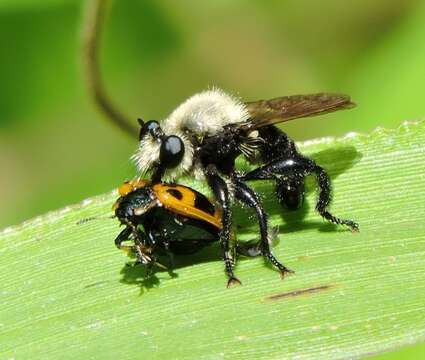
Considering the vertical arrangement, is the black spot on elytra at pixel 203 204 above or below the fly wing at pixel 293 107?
below

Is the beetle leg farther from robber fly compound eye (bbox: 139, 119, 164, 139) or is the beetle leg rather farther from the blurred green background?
the blurred green background

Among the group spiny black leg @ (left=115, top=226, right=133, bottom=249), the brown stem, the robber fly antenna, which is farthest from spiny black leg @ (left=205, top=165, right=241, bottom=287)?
the brown stem

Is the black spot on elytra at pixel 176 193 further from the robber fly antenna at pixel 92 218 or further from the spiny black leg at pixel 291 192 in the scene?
the spiny black leg at pixel 291 192

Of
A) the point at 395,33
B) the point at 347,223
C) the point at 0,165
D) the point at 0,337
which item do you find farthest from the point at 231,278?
the point at 0,165

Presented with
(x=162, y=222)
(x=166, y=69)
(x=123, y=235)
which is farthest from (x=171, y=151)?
(x=166, y=69)

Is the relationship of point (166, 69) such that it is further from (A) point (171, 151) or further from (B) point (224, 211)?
(B) point (224, 211)

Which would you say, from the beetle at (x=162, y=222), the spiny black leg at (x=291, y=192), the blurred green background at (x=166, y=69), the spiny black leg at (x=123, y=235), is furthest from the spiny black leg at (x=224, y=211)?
the blurred green background at (x=166, y=69)
